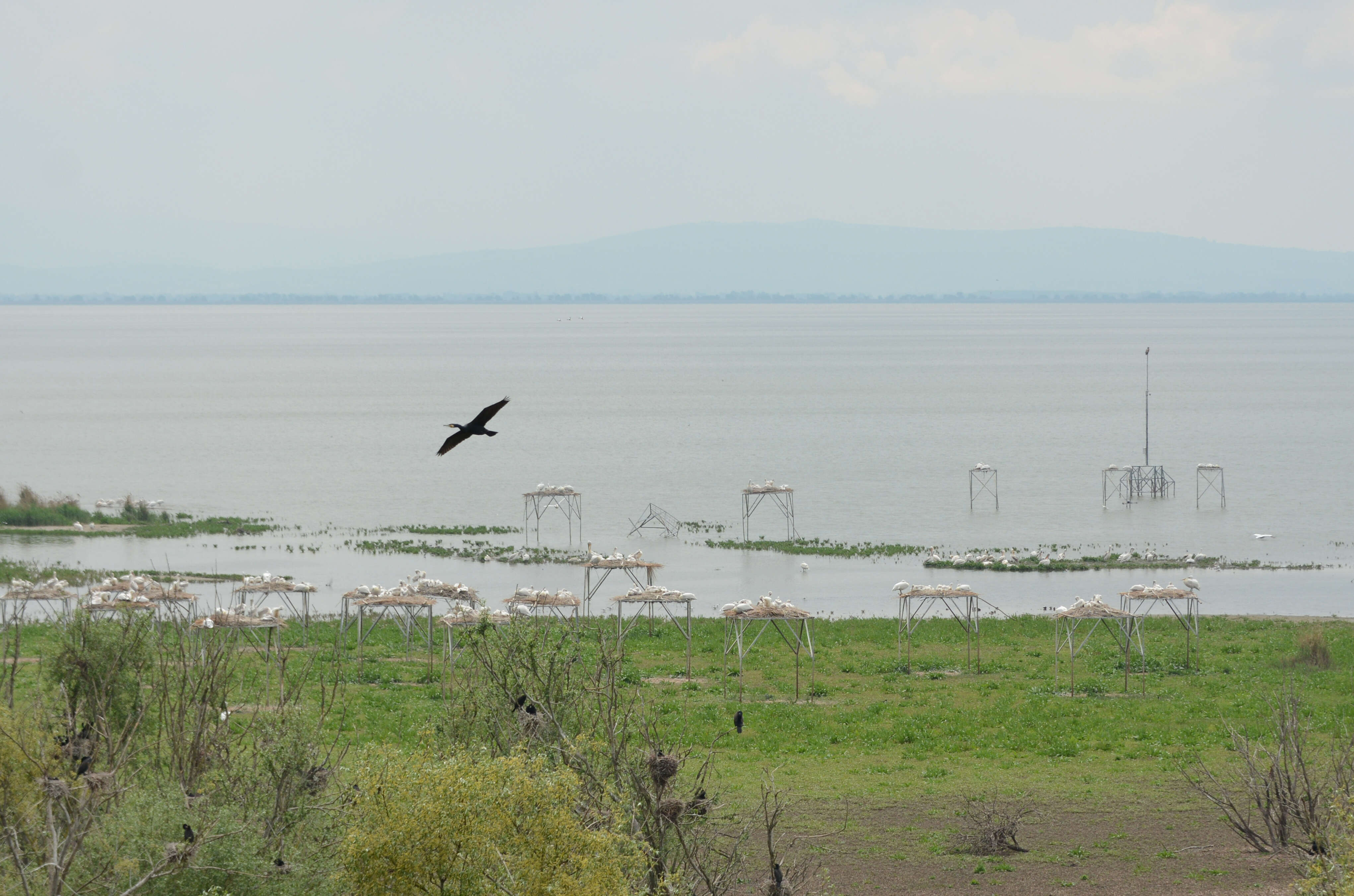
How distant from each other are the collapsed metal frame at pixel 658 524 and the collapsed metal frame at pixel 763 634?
69.5 feet

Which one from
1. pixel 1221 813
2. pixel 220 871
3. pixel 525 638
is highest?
pixel 525 638

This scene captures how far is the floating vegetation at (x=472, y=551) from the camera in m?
52.5

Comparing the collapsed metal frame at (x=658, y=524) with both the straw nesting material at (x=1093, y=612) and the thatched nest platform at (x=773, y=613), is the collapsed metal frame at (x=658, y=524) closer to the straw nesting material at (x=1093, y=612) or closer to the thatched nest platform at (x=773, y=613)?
the thatched nest platform at (x=773, y=613)

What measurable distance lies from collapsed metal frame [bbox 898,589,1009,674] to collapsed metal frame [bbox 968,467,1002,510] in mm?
22818

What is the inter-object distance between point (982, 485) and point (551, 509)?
25500mm

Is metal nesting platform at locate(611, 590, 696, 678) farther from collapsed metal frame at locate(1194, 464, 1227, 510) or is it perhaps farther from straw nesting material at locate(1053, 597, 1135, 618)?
collapsed metal frame at locate(1194, 464, 1227, 510)

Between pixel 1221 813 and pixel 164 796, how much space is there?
16.4 metres

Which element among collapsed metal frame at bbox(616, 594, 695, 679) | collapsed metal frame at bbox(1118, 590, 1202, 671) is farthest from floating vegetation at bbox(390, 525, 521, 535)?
collapsed metal frame at bbox(1118, 590, 1202, 671)

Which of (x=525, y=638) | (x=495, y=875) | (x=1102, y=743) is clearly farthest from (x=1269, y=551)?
(x=495, y=875)

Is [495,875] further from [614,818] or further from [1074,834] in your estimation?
[1074,834]

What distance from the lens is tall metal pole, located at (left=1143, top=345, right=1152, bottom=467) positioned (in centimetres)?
7469

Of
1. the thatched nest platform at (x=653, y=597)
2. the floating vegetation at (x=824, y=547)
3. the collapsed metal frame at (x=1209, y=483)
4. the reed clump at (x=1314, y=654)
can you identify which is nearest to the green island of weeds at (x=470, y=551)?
the floating vegetation at (x=824, y=547)

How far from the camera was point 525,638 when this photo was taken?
47.0ft

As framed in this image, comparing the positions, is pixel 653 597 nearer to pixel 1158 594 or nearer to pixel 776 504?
pixel 1158 594
